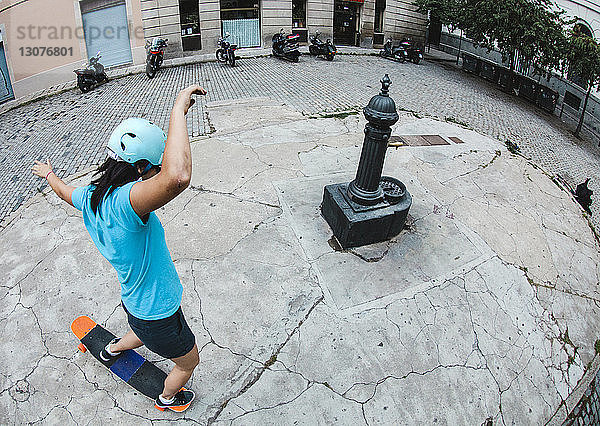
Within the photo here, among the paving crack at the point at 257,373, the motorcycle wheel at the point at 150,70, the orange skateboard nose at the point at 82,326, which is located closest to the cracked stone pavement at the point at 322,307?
the paving crack at the point at 257,373

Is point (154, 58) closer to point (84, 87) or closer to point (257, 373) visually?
point (84, 87)

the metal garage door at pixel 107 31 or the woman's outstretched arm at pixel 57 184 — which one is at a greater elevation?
the metal garage door at pixel 107 31

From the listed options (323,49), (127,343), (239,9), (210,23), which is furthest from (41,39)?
(127,343)

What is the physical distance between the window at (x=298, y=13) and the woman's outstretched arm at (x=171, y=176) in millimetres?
16074

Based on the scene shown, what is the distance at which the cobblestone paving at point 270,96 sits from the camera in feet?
22.1

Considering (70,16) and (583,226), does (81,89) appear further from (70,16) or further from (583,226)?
(583,226)

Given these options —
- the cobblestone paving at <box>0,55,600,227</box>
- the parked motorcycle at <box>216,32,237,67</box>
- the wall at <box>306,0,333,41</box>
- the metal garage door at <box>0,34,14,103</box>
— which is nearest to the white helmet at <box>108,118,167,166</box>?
the cobblestone paving at <box>0,55,600,227</box>

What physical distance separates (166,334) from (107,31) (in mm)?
12999

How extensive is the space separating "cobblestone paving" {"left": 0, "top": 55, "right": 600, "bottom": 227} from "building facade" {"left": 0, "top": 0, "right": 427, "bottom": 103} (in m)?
1.51

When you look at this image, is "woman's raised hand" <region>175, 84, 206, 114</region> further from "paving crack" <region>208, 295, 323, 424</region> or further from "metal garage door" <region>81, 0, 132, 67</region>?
"metal garage door" <region>81, 0, 132, 67</region>

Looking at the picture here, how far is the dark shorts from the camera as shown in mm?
2206

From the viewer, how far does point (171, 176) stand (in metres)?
1.44

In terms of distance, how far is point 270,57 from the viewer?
14.1 metres

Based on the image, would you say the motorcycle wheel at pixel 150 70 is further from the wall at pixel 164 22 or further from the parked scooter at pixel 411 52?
the parked scooter at pixel 411 52
